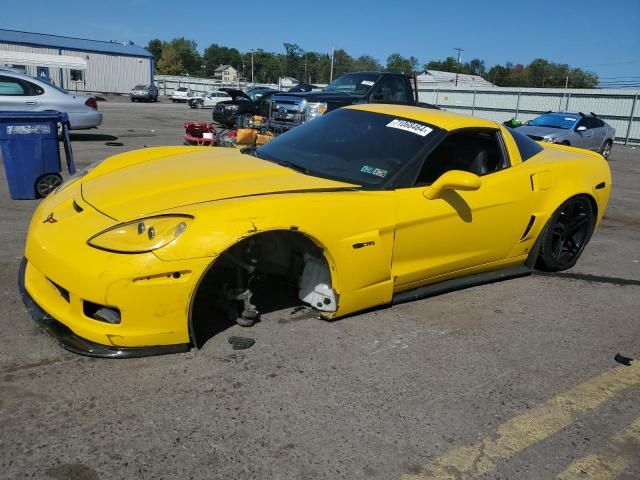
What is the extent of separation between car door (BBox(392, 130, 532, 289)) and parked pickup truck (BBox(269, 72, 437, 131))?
7.22 m

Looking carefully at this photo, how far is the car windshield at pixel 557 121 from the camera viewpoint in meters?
14.3

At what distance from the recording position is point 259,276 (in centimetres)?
332

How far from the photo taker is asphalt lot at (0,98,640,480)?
81.2 inches

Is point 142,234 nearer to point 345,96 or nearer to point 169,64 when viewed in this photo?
point 345,96

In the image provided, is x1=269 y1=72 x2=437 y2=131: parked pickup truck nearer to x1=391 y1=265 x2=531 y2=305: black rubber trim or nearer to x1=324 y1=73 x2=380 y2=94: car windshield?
x1=324 y1=73 x2=380 y2=94: car windshield

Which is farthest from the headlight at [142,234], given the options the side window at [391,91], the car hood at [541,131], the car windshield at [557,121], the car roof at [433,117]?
the car windshield at [557,121]

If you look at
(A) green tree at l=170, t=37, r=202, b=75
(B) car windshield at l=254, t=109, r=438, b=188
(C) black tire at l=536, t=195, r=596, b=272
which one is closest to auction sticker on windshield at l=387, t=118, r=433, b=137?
(B) car windshield at l=254, t=109, r=438, b=188

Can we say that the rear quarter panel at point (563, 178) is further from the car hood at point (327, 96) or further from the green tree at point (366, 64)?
the green tree at point (366, 64)

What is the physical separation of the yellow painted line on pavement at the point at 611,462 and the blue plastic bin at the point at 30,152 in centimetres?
592

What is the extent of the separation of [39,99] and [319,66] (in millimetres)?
105881

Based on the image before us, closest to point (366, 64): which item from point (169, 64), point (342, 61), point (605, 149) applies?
point (342, 61)

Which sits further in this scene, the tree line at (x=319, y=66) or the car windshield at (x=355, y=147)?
the tree line at (x=319, y=66)

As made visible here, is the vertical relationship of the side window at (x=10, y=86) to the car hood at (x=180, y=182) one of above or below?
above

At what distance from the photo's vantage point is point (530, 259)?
169 inches
